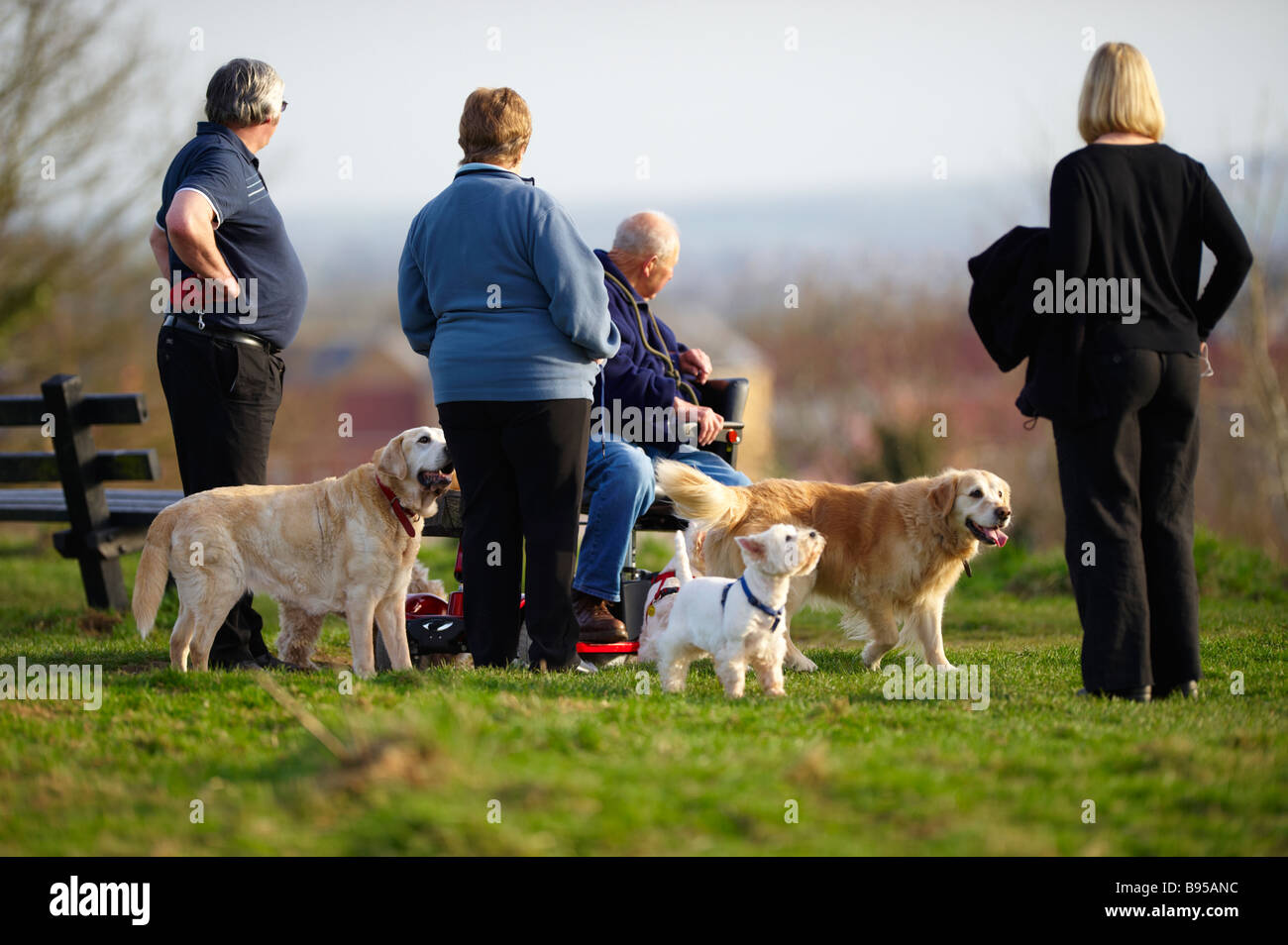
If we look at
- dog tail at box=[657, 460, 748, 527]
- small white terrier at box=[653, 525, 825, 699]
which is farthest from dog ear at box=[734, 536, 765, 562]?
dog tail at box=[657, 460, 748, 527]

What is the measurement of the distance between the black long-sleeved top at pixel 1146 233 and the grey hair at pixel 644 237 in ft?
8.53

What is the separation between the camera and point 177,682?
4.89 m

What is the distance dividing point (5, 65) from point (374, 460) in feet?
47.9

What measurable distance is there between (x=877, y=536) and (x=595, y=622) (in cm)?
157

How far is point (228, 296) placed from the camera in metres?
5.39

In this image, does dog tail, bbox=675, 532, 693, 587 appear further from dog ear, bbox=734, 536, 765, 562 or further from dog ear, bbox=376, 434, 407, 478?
dog ear, bbox=376, 434, 407, 478

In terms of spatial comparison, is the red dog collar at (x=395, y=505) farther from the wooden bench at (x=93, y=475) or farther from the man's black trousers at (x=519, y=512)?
the wooden bench at (x=93, y=475)

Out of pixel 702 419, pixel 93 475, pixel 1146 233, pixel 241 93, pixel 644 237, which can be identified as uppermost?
pixel 241 93

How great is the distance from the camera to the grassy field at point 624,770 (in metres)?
2.91

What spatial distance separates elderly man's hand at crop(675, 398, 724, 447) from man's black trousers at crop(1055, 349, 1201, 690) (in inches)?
89.8

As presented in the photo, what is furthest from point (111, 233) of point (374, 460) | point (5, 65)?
point (374, 460)

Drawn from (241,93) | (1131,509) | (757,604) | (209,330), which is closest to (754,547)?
(757,604)

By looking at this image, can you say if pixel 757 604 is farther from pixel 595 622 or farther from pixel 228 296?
pixel 228 296
